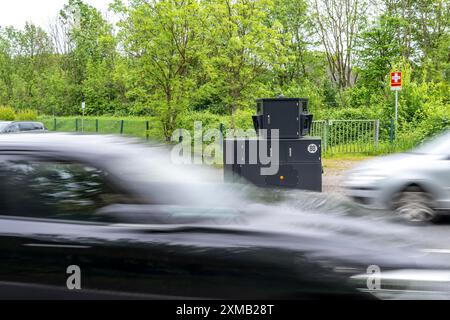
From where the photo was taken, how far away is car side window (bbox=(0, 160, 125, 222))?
139 inches

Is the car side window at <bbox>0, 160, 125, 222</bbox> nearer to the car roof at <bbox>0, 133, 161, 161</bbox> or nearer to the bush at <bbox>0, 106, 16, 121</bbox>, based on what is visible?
the car roof at <bbox>0, 133, 161, 161</bbox>

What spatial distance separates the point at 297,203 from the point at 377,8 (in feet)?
113

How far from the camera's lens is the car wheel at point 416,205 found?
821 centimetres

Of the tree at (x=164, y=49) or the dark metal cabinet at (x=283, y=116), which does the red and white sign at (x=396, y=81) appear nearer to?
the tree at (x=164, y=49)

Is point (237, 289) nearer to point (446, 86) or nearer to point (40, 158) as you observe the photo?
point (40, 158)

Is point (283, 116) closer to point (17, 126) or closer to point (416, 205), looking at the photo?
point (416, 205)

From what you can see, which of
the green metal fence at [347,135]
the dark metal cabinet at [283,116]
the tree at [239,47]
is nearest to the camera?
the dark metal cabinet at [283,116]

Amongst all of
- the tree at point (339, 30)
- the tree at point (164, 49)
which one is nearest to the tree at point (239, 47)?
the tree at point (164, 49)

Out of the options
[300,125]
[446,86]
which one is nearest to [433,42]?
[446,86]

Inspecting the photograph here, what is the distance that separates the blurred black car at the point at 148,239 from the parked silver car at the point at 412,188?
4.75m

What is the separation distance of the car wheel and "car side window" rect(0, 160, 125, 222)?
5.76 meters

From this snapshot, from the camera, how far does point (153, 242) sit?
3264 millimetres

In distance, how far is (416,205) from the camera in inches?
324

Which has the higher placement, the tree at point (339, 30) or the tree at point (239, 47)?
the tree at point (339, 30)
